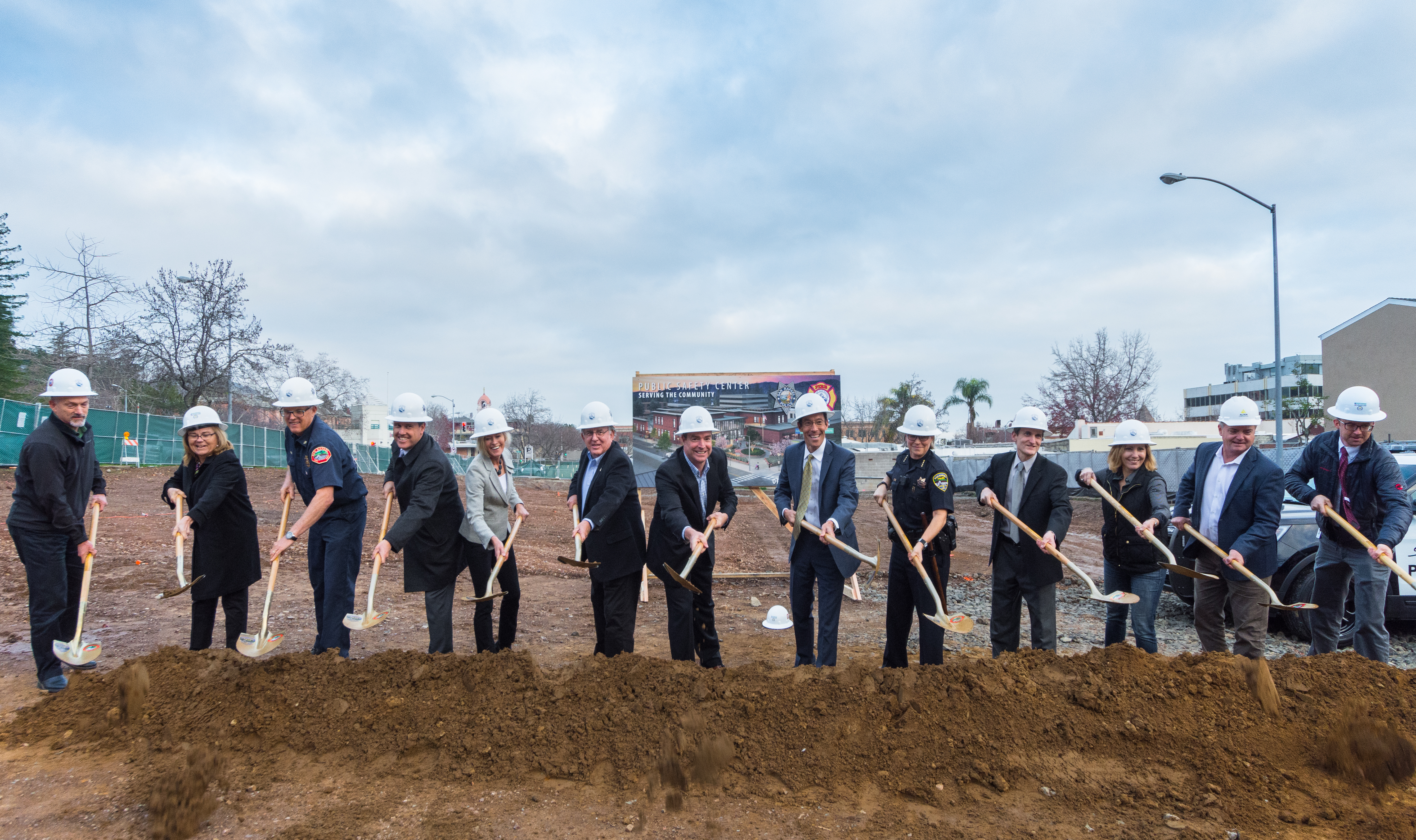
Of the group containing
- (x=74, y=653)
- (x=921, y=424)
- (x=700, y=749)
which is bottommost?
(x=700, y=749)

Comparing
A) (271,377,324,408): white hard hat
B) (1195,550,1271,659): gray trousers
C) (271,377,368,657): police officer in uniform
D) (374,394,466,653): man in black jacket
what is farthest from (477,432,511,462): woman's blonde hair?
(1195,550,1271,659): gray trousers

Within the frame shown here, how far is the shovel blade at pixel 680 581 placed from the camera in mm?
4355

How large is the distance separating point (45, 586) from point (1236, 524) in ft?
24.2

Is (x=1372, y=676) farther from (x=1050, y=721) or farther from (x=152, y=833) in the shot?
(x=152, y=833)

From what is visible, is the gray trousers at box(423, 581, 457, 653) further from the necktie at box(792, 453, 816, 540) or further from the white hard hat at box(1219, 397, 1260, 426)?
the white hard hat at box(1219, 397, 1260, 426)

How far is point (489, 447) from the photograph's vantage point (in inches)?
189

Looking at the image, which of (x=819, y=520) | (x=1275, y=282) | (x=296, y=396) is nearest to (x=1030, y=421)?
(x=819, y=520)

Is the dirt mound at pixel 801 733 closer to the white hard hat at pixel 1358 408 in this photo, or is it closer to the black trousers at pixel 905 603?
the black trousers at pixel 905 603

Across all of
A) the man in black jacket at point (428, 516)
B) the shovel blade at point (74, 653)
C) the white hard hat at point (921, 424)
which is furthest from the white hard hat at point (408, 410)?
the white hard hat at point (921, 424)

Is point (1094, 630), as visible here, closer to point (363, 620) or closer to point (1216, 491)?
point (1216, 491)

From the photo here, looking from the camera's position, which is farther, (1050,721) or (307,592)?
(307,592)

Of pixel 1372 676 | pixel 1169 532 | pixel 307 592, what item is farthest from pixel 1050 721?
pixel 307 592

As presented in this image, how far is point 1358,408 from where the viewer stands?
450cm

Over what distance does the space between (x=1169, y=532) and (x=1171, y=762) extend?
253cm
